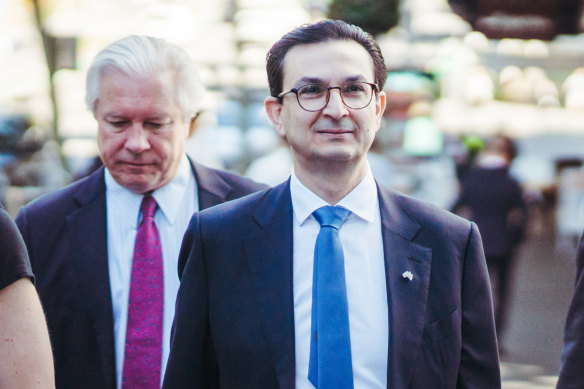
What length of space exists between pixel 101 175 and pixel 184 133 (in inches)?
14.3

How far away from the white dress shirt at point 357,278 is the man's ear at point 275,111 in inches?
7.1

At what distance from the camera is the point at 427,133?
15258 millimetres

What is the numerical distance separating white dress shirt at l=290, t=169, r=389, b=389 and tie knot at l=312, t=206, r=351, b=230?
18 millimetres

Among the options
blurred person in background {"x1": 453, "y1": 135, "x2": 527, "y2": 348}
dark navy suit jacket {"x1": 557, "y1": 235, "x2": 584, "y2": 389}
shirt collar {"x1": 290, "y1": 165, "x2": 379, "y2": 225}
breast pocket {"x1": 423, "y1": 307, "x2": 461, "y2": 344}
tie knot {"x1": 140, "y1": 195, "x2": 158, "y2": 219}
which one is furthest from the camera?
blurred person in background {"x1": 453, "y1": 135, "x2": 527, "y2": 348}

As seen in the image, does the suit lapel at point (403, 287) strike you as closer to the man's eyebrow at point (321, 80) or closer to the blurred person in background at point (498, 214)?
the man's eyebrow at point (321, 80)

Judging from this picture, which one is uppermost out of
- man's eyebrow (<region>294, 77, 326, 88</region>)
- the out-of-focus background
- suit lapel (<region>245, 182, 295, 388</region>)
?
man's eyebrow (<region>294, 77, 326, 88</region>)

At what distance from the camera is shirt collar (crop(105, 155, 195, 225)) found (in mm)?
3410

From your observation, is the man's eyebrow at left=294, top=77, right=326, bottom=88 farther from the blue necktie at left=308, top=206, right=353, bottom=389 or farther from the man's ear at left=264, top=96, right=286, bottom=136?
the blue necktie at left=308, top=206, right=353, bottom=389

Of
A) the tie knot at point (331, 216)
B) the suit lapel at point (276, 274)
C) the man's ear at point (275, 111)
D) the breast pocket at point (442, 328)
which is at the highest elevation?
the man's ear at point (275, 111)

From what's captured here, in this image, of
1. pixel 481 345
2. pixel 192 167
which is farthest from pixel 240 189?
pixel 481 345

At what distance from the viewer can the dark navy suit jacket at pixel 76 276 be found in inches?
124

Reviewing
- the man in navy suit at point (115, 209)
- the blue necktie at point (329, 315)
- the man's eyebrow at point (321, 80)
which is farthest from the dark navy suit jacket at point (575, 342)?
the man in navy suit at point (115, 209)

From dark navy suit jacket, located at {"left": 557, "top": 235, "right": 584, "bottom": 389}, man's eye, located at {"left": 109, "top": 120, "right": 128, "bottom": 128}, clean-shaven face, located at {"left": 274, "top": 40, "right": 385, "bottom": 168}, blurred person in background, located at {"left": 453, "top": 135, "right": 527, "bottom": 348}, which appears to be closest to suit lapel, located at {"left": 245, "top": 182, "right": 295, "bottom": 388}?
clean-shaven face, located at {"left": 274, "top": 40, "right": 385, "bottom": 168}

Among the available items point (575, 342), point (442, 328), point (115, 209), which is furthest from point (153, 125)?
point (575, 342)
